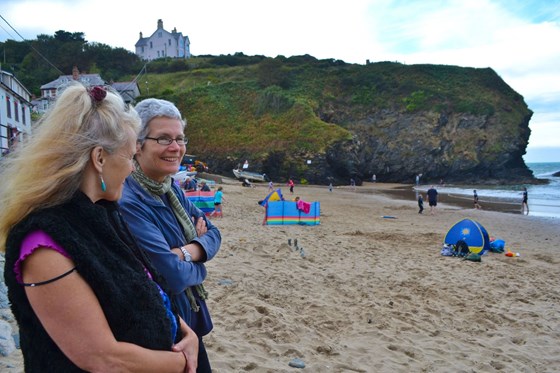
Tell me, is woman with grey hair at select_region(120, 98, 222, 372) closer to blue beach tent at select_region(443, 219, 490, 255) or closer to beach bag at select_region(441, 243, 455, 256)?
beach bag at select_region(441, 243, 455, 256)

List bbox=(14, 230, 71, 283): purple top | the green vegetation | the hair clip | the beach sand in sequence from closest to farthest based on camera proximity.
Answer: bbox=(14, 230, 71, 283): purple top
the hair clip
the beach sand
the green vegetation

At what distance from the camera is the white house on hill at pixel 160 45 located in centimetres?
8831

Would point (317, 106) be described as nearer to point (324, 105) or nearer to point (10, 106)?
point (324, 105)

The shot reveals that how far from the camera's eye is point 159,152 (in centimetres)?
223

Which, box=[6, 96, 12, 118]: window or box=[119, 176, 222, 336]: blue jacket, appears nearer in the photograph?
box=[119, 176, 222, 336]: blue jacket

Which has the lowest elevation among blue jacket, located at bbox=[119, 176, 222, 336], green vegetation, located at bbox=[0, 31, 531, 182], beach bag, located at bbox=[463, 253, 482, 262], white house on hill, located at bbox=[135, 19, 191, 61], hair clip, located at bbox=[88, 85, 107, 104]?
beach bag, located at bbox=[463, 253, 482, 262]

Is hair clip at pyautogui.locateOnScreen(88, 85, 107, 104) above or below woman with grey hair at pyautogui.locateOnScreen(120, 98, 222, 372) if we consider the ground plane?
above

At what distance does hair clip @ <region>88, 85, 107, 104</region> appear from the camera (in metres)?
1.46

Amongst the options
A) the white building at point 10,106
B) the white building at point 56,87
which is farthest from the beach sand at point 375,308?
the white building at point 10,106

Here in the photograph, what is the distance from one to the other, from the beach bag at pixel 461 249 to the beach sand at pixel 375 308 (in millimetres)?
413

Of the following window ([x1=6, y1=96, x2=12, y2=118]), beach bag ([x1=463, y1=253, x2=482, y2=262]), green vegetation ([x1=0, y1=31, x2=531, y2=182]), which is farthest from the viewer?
green vegetation ([x1=0, y1=31, x2=531, y2=182])

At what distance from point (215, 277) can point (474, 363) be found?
3.69m

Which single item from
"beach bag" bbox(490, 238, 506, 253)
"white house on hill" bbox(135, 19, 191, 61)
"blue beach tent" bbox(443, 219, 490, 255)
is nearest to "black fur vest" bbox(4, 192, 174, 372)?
"blue beach tent" bbox(443, 219, 490, 255)

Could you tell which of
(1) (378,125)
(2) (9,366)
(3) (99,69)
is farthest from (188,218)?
(3) (99,69)
